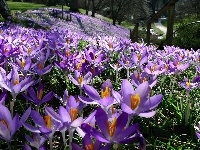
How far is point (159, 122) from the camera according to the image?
202cm

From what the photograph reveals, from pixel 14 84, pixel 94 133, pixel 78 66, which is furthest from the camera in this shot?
pixel 78 66

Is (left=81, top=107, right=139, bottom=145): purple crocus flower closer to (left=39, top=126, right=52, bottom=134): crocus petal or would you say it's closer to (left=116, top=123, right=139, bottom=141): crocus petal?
(left=116, top=123, right=139, bottom=141): crocus petal

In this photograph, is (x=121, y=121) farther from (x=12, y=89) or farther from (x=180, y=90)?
(x=180, y=90)

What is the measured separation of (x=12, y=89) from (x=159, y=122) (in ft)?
3.40

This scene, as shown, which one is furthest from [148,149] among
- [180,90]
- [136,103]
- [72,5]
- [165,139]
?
[72,5]

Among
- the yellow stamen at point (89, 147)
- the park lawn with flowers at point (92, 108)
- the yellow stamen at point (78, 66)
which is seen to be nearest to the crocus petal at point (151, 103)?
the park lawn with flowers at point (92, 108)

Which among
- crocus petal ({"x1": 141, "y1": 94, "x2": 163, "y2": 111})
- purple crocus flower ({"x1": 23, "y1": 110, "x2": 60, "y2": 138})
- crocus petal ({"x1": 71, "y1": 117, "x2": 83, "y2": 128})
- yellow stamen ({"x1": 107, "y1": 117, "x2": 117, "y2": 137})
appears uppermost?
crocus petal ({"x1": 141, "y1": 94, "x2": 163, "y2": 111})

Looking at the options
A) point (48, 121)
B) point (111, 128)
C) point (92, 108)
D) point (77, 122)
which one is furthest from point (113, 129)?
point (92, 108)

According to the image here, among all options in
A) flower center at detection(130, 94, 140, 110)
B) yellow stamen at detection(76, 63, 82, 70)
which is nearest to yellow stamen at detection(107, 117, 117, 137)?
flower center at detection(130, 94, 140, 110)

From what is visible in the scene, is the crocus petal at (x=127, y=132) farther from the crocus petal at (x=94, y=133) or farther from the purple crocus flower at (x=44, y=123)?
the purple crocus flower at (x=44, y=123)

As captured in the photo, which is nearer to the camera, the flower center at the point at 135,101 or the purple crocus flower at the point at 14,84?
the flower center at the point at 135,101

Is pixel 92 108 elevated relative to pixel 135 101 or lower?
lower

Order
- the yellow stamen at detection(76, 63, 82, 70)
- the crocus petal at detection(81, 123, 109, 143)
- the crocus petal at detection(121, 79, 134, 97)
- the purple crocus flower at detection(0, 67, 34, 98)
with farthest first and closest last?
the yellow stamen at detection(76, 63, 82, 70) → the purple crocus flower at detection(0, 67, 34, 98) → the crocus petal at detection(121, 79, 134, 97) → the crocus petal at detection(81, 123, 109, 143)

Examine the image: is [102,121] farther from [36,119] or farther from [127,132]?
[36,119]
